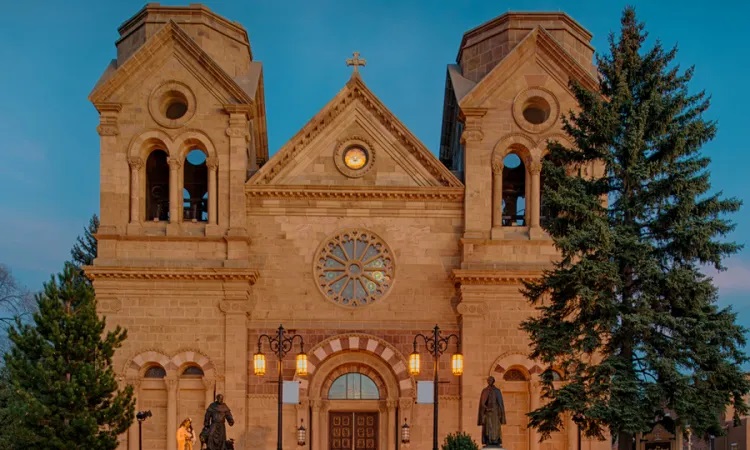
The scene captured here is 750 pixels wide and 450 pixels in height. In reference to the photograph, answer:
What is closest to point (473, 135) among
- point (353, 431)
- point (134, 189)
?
point (353, 431)

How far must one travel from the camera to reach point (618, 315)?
26.0m

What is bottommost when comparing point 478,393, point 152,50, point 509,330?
point 478,393

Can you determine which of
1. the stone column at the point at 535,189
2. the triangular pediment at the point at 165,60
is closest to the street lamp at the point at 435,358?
the stone column at the point at 535,189

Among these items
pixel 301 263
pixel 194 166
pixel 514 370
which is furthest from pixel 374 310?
pixel 194 166

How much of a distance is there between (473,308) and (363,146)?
704 cm

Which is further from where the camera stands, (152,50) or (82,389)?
(152,50)

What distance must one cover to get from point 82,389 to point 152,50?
1315 cm

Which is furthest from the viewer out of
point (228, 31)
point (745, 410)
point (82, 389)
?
point (228, 31)

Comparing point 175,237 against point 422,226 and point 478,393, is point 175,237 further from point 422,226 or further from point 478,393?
point 478,393

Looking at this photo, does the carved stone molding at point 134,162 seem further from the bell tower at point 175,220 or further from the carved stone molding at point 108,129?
the carved stone molding at point 108,129

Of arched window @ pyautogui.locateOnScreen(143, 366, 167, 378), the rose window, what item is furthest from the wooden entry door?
arched window @ pyautogui.locateOnScreen(143, 366, 167, 378)

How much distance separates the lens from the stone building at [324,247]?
3522cm

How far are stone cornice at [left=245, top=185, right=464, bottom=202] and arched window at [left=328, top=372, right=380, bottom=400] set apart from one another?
6.33 metres

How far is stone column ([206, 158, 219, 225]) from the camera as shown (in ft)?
119
